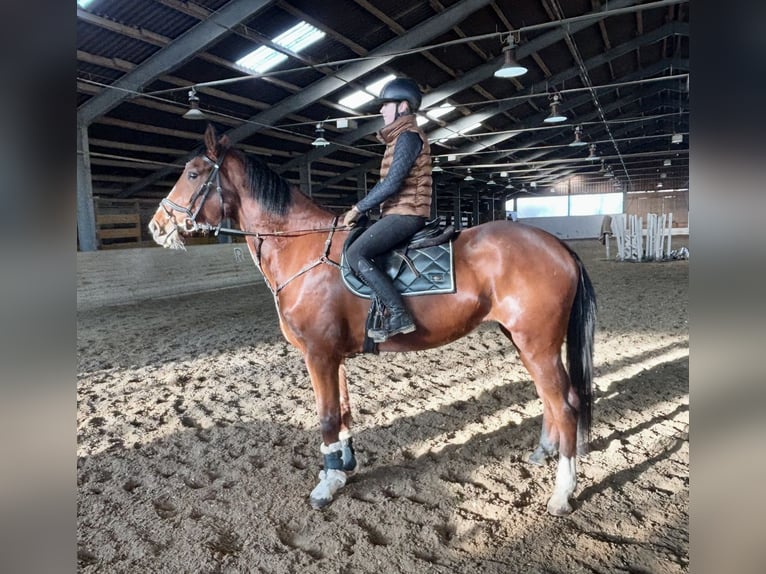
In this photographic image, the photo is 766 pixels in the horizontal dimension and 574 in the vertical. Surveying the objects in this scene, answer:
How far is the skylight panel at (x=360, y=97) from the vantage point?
945cm

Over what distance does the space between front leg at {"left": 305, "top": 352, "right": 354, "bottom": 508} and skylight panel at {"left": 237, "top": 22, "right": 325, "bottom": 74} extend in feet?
21.2

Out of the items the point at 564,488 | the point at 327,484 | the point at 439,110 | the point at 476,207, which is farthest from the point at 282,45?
the point at 476,207

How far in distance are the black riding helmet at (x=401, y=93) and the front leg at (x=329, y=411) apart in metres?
1.28

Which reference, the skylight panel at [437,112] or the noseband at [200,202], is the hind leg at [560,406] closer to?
the noseband at [200,202]

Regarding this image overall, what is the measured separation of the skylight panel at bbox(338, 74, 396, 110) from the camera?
31.0 ft

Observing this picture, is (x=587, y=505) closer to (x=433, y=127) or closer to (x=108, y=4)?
(x=108, y=4)

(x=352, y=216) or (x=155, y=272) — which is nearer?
(x=352, y=216)

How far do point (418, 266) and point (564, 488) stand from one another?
1.23 m

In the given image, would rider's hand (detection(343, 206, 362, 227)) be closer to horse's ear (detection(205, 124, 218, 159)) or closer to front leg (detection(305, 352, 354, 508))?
front leg (detection(305, 352, 354, 508))

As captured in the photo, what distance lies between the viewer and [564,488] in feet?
6.59

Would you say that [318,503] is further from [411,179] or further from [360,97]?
[360,97]
